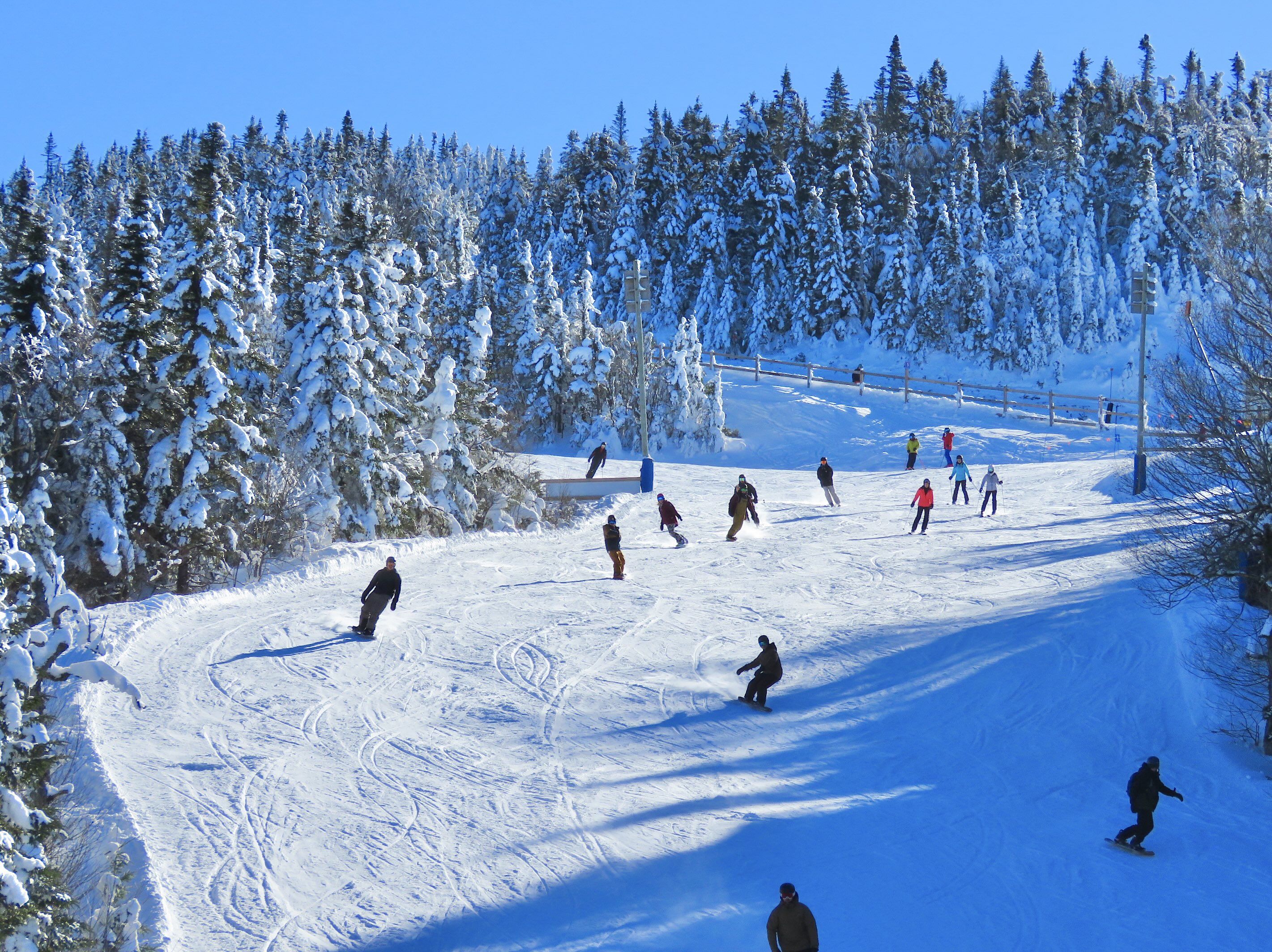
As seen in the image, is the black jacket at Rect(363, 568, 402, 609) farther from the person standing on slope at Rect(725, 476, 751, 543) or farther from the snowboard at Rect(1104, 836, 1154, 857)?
the snowboard at Rect(1104, 836, 1154, 857)

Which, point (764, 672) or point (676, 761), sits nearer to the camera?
point (676, 761)

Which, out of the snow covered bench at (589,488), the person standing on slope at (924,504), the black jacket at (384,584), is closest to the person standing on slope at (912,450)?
the person standing on slope at (924,504)

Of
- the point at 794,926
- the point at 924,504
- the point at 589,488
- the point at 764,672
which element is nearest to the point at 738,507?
the point at 924,504

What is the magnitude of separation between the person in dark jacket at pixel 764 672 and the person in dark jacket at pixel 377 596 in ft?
18.6

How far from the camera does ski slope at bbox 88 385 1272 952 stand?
9.50 m

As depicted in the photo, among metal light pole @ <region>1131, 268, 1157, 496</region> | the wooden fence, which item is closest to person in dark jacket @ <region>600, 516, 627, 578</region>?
metal light pole @ <region>1131, 268, 1157, 496</region>

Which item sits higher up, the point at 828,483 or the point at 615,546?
the point at 828,483

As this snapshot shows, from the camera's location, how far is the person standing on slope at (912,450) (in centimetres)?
3256

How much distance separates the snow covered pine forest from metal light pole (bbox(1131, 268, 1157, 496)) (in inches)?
368

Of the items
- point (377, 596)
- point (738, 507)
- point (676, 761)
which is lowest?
point (676, 761)

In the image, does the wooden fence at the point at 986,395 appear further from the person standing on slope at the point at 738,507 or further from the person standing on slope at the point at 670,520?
the person standing on slope at the point at 670,520

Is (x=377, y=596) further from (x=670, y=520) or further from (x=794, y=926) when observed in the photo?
(x=794, y=926)

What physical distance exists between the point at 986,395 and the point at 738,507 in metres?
33.7

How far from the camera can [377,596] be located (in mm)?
15859
